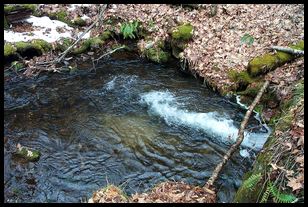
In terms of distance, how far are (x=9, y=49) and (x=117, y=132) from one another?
5140 mm

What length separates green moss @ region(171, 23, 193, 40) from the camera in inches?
442

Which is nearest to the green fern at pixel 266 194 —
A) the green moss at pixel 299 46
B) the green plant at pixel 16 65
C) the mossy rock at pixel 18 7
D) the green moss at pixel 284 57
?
the green moss at pixel 284 57

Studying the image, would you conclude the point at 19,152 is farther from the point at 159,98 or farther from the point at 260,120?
the point at 260,120

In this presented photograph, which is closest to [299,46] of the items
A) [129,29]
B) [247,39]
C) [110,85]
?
[247,39]

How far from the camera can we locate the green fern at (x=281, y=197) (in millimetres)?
4180

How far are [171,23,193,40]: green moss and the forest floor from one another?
0.16 m

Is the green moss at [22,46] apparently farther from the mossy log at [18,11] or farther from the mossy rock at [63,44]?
the mossy log at [18,11]

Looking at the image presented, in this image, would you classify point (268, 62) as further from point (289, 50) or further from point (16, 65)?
point (16, 65)

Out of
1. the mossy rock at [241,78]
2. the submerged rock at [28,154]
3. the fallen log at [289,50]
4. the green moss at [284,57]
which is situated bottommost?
the submerged rock at [28,154]

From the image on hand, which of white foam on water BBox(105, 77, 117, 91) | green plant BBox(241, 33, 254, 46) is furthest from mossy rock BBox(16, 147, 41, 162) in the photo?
green plant BBox(241, 33, 254, 46)

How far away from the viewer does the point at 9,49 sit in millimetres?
10984

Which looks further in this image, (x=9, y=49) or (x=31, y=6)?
(x=31, y=6)

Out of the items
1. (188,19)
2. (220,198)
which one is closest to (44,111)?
(220,198)

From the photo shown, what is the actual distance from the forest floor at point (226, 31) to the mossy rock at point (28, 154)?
4.93 m
